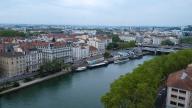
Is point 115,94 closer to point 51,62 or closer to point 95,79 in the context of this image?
point 95,79

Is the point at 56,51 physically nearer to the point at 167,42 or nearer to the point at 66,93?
the point at 66,93

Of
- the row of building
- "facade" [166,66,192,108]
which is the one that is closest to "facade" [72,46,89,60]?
the row of building

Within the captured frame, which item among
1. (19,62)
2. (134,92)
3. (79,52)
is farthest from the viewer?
(79,52)

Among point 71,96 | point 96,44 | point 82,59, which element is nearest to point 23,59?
point 71,96

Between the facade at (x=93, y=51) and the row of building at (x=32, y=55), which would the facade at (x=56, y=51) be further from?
the facade at (x=93, y=51)

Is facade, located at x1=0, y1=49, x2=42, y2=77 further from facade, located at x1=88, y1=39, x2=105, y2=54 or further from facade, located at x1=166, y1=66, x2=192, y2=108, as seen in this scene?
facade, located at x1=88, y1=39, x2=105, y2=54

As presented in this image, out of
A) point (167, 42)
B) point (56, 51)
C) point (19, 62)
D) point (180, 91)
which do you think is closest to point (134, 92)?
point (180, 91)
